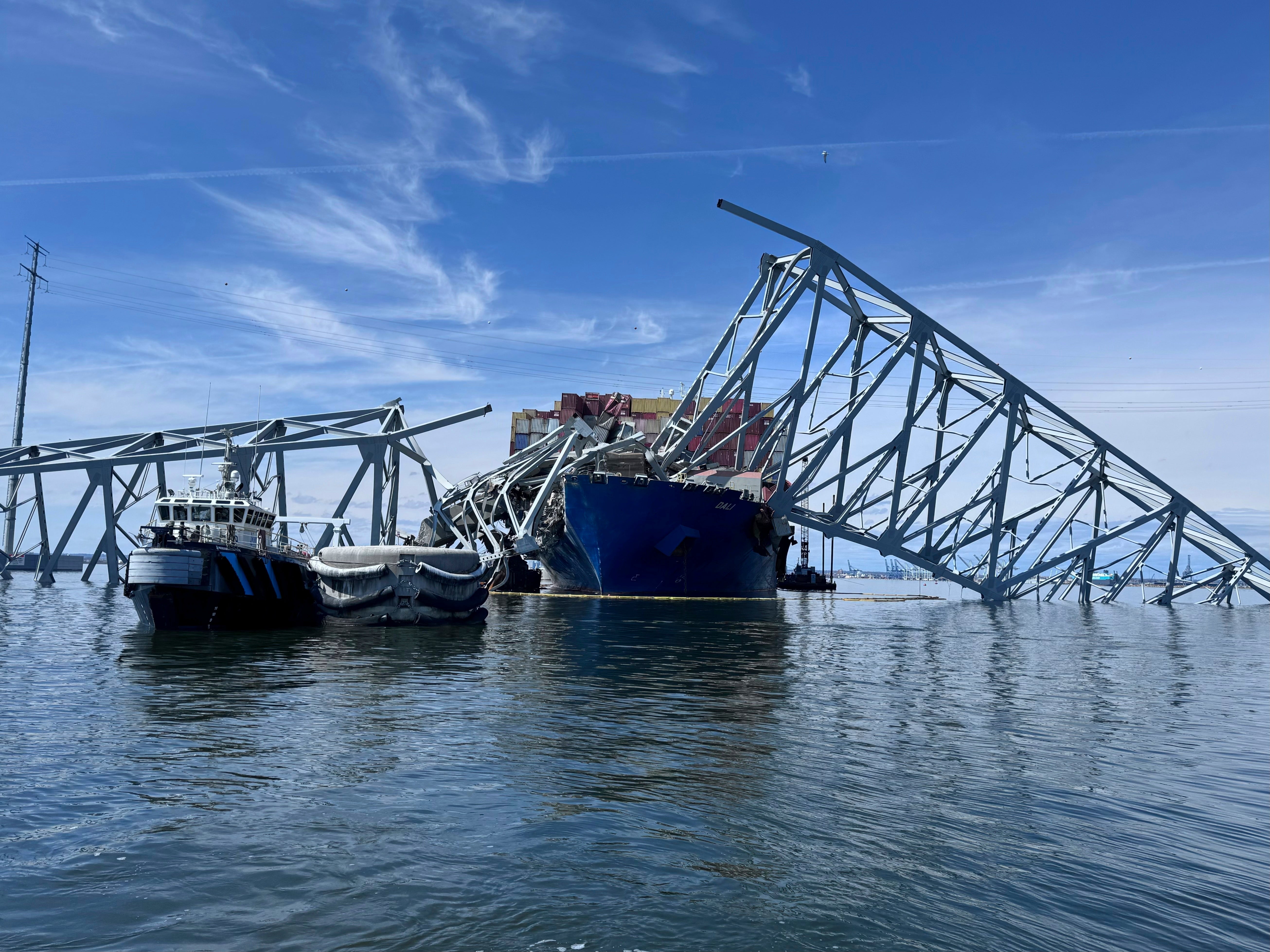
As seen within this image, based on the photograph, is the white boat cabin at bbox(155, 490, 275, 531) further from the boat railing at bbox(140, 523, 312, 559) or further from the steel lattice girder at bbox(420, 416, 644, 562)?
the steel lattice girder at bbox(420, 416, 644, 562)

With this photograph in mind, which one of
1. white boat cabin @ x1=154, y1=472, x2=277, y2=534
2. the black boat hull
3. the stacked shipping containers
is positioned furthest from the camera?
the stacked shipping containers

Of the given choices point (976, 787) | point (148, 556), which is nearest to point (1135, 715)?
point (976, 787)

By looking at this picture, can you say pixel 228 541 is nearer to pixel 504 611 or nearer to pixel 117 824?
pixel 504 611

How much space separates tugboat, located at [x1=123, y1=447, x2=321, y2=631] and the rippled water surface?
744cm

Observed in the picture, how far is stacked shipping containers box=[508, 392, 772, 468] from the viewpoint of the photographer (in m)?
96.9

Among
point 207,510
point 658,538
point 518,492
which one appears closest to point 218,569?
point 207,510

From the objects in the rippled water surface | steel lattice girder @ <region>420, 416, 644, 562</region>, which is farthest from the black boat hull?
steel lattice girder @ <region>420, 416, 644, 562</region>

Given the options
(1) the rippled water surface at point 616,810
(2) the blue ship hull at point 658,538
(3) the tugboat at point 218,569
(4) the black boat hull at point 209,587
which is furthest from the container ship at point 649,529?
(1) the rippled water surface at point 616,810

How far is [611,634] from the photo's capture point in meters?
36.9

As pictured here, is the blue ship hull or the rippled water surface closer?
the rippled water surface

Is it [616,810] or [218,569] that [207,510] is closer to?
[218,569]

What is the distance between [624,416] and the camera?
9225cm

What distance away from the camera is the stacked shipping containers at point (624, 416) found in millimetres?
96938

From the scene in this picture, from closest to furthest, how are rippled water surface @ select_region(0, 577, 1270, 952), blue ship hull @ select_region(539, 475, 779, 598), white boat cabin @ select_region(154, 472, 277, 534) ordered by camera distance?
rippled water surface @ select_region(0, 577, 1270, 952)
white boat cabin @ select_region(154, 472, 277, 534)
blue ship hull @ select_region(539, 475, 779, 598)
